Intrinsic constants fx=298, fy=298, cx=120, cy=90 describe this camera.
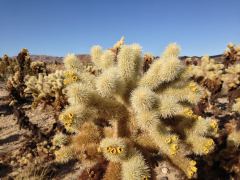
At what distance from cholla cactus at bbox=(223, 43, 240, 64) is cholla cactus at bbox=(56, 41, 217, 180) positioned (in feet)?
29.8

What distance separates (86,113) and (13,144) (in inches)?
169

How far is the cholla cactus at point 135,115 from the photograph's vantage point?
2.75 m

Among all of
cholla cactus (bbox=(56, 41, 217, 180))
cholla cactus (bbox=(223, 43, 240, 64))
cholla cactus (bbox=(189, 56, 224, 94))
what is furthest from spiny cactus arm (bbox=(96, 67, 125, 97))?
cholla cactus (bbox=(223, 43, 240, 64))

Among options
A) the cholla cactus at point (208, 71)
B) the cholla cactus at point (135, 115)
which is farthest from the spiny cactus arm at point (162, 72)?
the cholla cactus at point (208, 71)

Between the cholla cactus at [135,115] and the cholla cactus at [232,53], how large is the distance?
910cm

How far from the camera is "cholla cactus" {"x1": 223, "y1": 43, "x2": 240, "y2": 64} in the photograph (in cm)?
1173

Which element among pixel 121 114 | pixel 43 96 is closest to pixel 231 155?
pixel 121 114

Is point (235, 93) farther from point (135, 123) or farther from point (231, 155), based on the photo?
point (135, 123)

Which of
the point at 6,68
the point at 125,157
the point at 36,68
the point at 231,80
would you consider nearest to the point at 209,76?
the point at 231,80

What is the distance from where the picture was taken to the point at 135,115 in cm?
316

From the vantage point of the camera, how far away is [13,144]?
655cm

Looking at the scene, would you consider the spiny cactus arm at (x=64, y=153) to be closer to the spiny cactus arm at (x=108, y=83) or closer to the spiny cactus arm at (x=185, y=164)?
the spiny cactus arm at (x=108, y=83)

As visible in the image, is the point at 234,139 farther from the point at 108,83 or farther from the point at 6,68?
the point at 6,68

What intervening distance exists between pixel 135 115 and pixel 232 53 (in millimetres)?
9864
